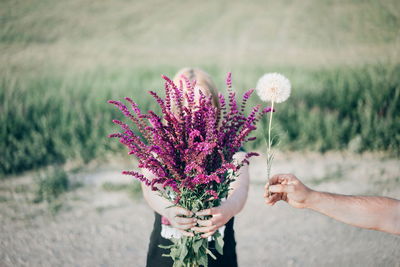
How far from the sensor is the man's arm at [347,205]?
1.47 meters

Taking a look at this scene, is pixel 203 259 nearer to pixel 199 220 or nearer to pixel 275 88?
pixel 199 220

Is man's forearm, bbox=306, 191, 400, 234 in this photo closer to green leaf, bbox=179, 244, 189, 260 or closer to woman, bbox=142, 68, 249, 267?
woman, bbox=142, 68, 249, 267

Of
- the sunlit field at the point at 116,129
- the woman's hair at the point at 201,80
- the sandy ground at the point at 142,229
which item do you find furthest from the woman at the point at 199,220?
the sandy ground at the point at 142,229

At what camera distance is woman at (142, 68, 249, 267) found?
4.65ft

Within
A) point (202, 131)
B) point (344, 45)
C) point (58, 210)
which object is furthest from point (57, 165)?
point (344, 45)

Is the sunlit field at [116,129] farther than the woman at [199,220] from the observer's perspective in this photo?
Yes

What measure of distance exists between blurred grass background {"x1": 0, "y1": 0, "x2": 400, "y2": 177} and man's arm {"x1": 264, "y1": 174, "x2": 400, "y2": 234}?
3287 millimetres

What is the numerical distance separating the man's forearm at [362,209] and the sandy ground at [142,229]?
6.98ft

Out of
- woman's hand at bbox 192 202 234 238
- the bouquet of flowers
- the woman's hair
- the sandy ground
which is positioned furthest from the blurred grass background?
the bouquet of flowers

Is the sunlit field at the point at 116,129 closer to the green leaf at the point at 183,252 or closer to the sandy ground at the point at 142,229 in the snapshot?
the sandy ground at the point at 142,229

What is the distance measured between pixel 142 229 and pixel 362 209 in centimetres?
301

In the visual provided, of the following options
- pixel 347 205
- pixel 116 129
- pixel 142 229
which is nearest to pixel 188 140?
pixel 347 205

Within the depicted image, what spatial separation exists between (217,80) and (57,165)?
3.81 meters

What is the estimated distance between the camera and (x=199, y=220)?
1.43 metres
